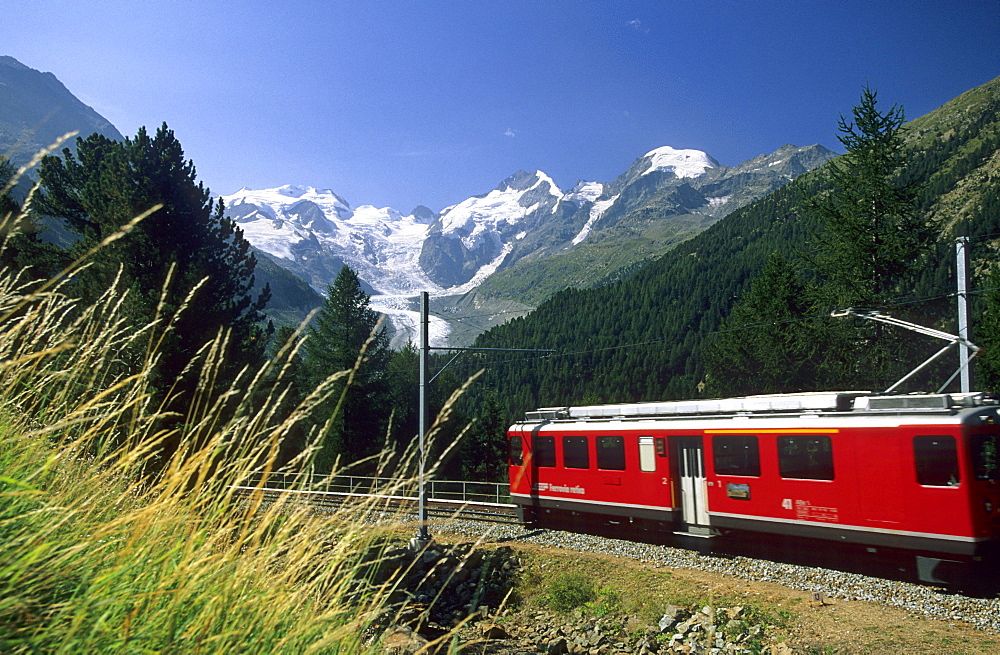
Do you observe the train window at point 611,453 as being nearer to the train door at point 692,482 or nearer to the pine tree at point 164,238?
the train door at point 692,482

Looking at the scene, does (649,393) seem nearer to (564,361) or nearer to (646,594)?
(564,361)

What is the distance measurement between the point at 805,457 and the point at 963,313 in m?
5.47

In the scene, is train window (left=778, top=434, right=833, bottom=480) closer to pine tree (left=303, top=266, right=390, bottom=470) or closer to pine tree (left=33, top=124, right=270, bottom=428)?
pine tree (left=33, top=124, right=270, bottom=428)

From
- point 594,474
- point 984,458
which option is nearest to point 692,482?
point 594,474

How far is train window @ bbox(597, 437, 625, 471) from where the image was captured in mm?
14484

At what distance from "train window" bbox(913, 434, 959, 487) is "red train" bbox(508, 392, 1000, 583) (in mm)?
16

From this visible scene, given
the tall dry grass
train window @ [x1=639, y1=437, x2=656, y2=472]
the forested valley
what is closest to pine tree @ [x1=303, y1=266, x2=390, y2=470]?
the forested valley

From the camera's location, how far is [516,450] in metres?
18.0

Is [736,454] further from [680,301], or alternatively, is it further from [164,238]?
[680,301]

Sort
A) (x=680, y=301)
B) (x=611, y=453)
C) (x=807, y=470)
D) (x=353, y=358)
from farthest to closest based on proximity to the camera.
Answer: (x=680, y=301), (x=353, y=358), (x=611, y=453), (x=807, y=470)

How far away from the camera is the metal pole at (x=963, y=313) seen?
12.3 meters

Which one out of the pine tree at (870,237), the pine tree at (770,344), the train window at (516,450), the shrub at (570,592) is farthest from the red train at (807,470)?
the pine tree at (770,344)

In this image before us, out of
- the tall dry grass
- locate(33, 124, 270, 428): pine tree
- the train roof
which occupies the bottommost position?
the tall dry grass

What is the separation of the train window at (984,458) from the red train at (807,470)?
2 centimetres
